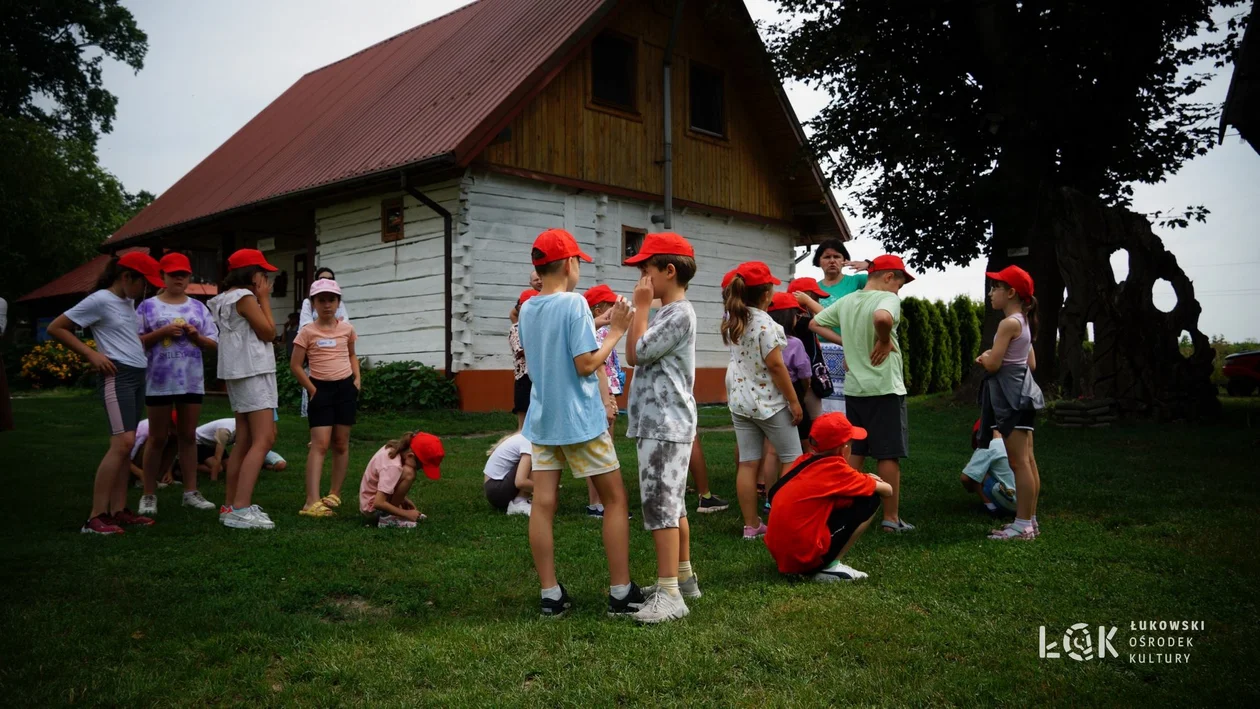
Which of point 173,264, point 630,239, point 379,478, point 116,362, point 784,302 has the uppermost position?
point 630,239

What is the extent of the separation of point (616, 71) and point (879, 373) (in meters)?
12.4

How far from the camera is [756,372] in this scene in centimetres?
564

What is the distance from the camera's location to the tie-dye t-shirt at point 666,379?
4.30m

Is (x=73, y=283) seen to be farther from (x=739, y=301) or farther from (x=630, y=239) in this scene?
(x=739, y=301)

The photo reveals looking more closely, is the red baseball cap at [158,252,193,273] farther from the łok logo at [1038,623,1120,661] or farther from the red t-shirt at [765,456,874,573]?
the łok logo at [1038,623,1120,661]

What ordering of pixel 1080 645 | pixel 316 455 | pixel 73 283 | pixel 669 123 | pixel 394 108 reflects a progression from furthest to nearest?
1. pixel 73 283
2. pixel 394 108
3. pixel 669 123
4. pixel 316 455
5. pixel 1080 645

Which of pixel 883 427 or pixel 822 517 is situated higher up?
pixel 883 427

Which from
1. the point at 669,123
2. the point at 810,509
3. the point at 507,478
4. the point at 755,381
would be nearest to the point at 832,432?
the point at 810,509

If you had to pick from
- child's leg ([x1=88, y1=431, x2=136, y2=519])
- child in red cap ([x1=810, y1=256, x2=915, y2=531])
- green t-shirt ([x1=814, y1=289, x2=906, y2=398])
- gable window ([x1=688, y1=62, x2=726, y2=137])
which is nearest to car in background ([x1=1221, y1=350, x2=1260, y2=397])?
gable window ([x1=688, y1=62, x2=726, y2=137])

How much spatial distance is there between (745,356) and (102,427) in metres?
11.7

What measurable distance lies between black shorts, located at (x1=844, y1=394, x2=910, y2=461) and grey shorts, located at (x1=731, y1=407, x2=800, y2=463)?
59 centimetres

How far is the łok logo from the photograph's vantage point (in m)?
3.60

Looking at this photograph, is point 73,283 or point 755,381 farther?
point 73,283

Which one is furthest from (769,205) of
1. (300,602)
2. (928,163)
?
(300,602)
